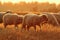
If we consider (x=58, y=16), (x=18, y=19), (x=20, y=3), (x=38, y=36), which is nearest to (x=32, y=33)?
(x=38, y=36)

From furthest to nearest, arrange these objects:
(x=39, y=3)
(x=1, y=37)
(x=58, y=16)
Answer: (x=39, y=3), (x=58, y=16), (x=1, y=37)

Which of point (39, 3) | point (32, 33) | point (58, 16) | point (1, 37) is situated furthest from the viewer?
point (39, 3)

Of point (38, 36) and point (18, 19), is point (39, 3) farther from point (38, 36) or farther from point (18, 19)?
point (38, 36)

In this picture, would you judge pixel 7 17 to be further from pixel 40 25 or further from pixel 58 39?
pixel 58 39

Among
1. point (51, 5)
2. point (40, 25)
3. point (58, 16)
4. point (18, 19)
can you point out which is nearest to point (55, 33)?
point (40, 25)

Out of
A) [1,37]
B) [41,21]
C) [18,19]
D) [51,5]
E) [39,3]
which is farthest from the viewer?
[39,3]

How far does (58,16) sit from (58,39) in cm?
474

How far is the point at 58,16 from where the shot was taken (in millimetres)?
15227

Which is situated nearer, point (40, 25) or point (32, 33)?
point (32, 33)

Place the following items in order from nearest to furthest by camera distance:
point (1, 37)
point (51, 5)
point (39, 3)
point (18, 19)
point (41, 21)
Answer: point (1, 37) < point (41, 21) < point (18, 19) < point (51, 5) < point (39, 3)

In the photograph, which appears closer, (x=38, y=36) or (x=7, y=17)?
(x=38, y=36)

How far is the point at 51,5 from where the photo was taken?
81.7 ft

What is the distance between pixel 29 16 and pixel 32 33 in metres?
1.73

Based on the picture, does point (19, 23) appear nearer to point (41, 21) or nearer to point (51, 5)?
point (41, 21)
